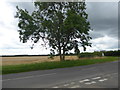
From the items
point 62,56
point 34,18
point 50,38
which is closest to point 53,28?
point 50,38

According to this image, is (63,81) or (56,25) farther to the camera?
(56,25)

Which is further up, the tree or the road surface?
the tree

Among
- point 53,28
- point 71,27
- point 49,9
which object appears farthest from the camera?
point 49,9

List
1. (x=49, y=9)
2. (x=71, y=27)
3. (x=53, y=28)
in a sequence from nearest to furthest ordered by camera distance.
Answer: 1. (x=71, y=27)
2. (x=53, y=28)
3. (x=49, y=9)

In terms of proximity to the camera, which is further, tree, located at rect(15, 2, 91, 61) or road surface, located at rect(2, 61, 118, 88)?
tree, located at rect(15, 2, 91, 61)

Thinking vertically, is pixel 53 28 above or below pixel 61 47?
above

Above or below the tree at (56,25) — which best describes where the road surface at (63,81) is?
below

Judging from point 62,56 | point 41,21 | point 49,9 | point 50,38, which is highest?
point 49,9

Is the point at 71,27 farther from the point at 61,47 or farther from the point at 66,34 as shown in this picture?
the point at 61,47

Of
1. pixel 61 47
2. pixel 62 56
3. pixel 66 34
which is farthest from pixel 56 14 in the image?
pixel 62 56

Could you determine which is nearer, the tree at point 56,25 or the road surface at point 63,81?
the road surface at point 63,81

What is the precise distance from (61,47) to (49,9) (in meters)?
8.24

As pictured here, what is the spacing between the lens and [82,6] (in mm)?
33562

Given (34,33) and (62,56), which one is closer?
(34,33)
